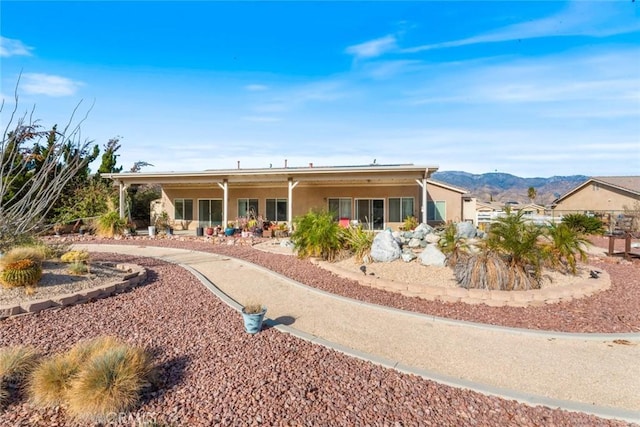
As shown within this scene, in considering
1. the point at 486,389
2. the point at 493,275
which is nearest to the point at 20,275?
the point at 486,389

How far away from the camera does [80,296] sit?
533cm

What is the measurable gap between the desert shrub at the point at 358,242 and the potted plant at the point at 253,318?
446 cm

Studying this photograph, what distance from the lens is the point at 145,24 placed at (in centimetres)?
978

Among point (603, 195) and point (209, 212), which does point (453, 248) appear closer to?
point (209, 212)

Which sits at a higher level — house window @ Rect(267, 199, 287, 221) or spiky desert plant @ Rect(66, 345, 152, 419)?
house window @ Rect(267, 199, 287, 221)

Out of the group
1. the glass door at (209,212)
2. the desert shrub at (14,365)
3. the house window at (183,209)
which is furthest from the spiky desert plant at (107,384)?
the house window at (183,209)

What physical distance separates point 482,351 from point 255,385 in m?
2.70

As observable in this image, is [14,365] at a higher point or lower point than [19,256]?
lower

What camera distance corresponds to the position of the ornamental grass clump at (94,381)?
2662 mm

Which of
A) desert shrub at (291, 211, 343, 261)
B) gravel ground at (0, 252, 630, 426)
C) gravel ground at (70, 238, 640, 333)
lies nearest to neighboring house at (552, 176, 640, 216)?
gravel ground at (70, 238, 640, 333)

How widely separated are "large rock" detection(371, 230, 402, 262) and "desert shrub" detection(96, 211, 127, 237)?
41.9 feet

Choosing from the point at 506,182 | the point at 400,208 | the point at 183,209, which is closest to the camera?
the point at 400,208

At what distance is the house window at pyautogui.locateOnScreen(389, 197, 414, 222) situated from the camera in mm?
17203

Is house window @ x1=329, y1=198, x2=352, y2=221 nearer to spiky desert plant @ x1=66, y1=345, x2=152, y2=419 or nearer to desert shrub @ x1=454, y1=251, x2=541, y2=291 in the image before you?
desert shrub @ x1=454, y1=251, x2=541, y2=291
